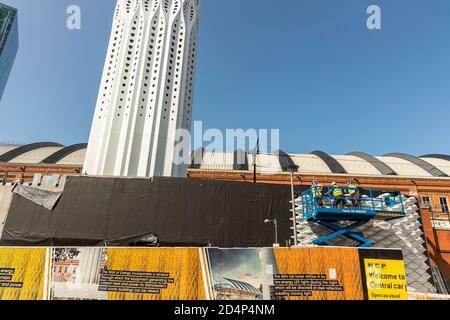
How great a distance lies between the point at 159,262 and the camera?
9289 mm

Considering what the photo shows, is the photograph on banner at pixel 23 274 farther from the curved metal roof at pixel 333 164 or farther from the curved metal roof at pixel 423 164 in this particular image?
the curved metal roof at pixel 423 164

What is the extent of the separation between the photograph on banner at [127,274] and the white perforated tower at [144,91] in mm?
15654

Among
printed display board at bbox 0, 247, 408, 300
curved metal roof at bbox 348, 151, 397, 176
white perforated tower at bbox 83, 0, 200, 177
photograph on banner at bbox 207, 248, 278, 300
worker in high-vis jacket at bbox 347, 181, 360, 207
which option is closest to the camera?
photograph on banner at bbox 207, 248, 278, 300

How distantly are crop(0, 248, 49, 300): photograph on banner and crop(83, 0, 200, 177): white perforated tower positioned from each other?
49.8 ft

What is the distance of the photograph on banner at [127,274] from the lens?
8867 millimetres

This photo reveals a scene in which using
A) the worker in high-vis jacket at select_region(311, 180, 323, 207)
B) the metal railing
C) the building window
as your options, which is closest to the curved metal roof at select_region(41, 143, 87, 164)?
the metal railing

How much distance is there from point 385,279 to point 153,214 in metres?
12.8

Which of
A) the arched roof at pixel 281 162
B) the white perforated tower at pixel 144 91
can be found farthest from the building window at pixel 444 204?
the white perforated tower at pixel 144 91

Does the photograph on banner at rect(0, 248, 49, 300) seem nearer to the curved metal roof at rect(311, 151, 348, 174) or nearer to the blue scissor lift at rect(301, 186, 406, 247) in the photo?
the blue scissor lift at rect(301, 186, 406, 247)

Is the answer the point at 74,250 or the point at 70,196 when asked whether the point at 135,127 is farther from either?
the point at 74,250

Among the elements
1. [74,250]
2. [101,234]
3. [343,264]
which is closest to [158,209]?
[101,234]

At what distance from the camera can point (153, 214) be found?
16953mm

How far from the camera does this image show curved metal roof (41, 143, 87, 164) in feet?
114

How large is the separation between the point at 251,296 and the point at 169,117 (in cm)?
2070
